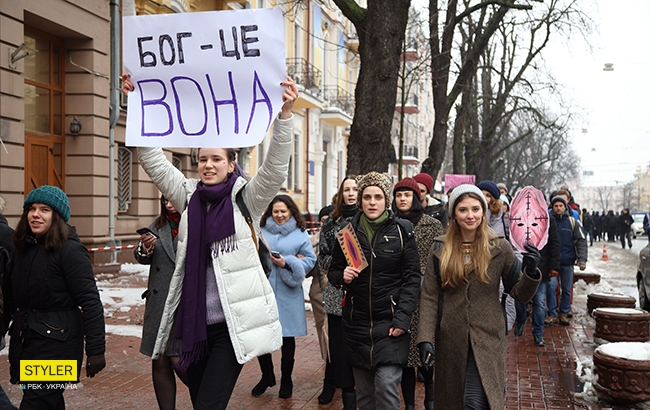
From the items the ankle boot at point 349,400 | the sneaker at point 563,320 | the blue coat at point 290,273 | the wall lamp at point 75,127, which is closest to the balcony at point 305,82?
the wall lamp at point 75,127

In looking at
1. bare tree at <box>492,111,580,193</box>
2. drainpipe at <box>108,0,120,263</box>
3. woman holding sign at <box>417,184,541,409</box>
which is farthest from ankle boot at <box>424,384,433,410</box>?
bare tree at <box>492,111,580,193</box>

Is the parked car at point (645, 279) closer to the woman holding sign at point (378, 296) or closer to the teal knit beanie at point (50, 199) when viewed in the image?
the woman holding sign at point (378, 296)

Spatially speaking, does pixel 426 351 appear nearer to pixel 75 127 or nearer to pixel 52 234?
pixel 52 234

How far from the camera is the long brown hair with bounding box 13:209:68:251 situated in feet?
13.9

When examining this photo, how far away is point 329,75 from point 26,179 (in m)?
21.7

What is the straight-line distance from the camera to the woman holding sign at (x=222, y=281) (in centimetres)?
373

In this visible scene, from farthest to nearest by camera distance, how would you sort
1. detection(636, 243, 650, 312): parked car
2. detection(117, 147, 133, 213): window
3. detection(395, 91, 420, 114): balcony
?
detection(395, 91, 420, 114): balcony < detection(117, 147, 133, 213): window < detection(636, 243, 650, 312): parked car

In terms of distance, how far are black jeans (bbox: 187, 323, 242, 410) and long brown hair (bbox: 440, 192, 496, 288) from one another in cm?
145

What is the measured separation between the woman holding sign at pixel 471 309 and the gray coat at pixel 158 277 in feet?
6.03

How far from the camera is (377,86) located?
33.5 feet

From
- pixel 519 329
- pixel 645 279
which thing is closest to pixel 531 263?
pixel 519 329

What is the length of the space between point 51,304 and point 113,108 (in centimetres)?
1269

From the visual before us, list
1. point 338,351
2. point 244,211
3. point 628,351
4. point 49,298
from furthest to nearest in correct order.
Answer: point 628,351 < point 338,351 < point 49,298 < point 244,211

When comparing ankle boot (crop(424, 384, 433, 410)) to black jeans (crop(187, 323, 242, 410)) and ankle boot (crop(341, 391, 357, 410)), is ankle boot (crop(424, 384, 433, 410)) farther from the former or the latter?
black jeans (crop(187, 323, 242, 410))
